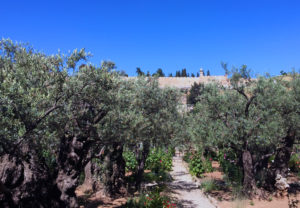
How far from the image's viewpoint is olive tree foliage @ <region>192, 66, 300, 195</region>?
11648 mm

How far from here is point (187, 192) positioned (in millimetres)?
14703

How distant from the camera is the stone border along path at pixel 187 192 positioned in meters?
12.2

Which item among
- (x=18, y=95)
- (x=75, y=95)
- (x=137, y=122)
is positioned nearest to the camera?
(x=18, y=95)

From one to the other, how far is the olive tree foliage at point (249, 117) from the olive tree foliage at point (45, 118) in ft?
22.3

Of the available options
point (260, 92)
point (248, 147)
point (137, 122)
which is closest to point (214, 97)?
point (260, 92)

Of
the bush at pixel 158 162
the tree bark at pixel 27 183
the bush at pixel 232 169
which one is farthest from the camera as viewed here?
the bush at pixel 158 162

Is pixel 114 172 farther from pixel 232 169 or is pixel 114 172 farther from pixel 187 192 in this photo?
pixel 232 169

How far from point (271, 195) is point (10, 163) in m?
12.7

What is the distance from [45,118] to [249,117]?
981 centimetres

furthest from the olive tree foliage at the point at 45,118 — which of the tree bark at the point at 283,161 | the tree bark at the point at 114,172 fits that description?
the tree bark at the point at 283,161

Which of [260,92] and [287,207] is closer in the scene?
[287,207]

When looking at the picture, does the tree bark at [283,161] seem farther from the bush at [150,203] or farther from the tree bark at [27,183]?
the tree bark at [27,183]

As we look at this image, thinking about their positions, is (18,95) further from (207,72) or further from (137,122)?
(207,72)

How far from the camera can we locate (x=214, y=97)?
42.6 feet
